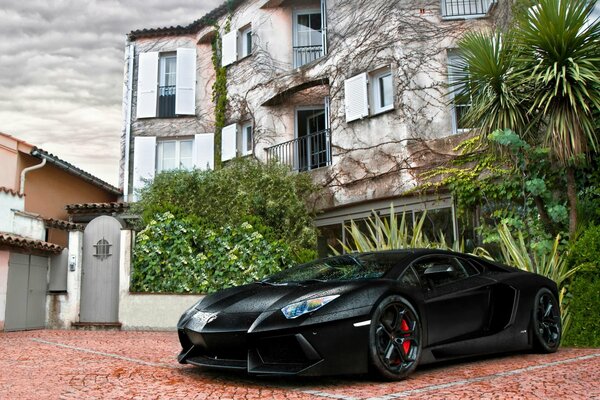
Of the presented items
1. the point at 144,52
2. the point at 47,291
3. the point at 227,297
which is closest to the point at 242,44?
the point at 144,52

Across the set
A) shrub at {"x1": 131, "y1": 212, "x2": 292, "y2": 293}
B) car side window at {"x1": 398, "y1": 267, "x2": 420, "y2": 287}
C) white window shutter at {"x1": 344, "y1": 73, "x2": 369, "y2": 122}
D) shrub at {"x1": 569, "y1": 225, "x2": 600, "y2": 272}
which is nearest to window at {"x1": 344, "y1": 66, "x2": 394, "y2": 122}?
white window shutter at {"x1": 344, "y1": 73, "x2": 369, "y2": 122}

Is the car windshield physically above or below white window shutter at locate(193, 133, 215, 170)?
below

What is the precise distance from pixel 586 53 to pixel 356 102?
6617mm

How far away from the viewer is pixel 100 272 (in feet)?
41.4

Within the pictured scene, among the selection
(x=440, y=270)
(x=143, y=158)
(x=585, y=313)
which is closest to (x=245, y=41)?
(x=143, y=158)

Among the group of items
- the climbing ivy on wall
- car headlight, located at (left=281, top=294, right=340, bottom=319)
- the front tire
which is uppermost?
the climbing ivy on wall

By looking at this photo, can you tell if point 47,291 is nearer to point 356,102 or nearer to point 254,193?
point 254,193

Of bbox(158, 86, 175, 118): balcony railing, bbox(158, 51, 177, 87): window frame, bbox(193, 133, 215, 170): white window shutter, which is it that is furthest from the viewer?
bbox(158, 51, 177, 87): window frame

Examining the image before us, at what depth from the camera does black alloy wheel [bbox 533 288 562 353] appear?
6.11 metres

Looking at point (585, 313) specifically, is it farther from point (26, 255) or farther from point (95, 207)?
point (95, 207)

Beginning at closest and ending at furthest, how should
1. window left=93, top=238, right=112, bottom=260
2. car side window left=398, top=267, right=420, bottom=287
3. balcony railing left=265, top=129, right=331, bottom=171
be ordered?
car side window left=398, top=267, right=420, bottom=287, window left=93, top=238, right=112, bottom=260, balcony railing left=265, top=129, right=331, bottom=171

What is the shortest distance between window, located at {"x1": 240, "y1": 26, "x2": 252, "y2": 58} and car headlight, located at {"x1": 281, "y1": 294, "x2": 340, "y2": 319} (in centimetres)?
1574

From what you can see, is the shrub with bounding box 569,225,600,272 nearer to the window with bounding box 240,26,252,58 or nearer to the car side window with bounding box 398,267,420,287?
the car side window with bounding box 398,267,420,287

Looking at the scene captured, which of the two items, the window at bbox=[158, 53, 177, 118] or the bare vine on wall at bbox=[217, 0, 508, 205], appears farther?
the window at bbox=[158, 53, 177, 118]
